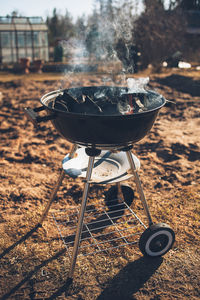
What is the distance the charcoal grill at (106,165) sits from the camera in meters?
1.85

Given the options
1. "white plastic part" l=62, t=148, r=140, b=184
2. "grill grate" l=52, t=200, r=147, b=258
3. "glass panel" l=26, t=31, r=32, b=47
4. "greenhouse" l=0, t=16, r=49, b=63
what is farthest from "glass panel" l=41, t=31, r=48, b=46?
"grill grate" l=52, t=200, r=147, b=258

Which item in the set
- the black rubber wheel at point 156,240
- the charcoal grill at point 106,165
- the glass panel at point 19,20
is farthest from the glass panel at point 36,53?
the black rubber wheel at point 156,240

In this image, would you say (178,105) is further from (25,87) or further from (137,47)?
(137,47)

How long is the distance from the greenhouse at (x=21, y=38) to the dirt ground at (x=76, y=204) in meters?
8.02

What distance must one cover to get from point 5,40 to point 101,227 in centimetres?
1169

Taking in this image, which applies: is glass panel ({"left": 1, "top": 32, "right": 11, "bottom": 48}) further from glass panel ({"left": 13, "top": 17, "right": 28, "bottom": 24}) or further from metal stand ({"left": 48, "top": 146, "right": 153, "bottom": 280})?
metal stand ({"left": 48, "top": 146, "right": 153, "bottom": 280})

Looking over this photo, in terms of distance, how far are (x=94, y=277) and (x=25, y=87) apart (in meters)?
7.04

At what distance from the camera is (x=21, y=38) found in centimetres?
1202

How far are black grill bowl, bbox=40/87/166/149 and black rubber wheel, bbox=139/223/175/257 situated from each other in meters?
0.75

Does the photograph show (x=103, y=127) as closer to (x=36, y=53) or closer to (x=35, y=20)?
(x=36, y=53)

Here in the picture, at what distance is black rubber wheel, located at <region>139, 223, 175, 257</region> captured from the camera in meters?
2.13

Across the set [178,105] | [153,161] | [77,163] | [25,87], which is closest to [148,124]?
[77,163]

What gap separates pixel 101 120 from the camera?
1.77 m

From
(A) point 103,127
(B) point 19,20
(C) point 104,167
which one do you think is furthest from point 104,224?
(B) point 19,20
